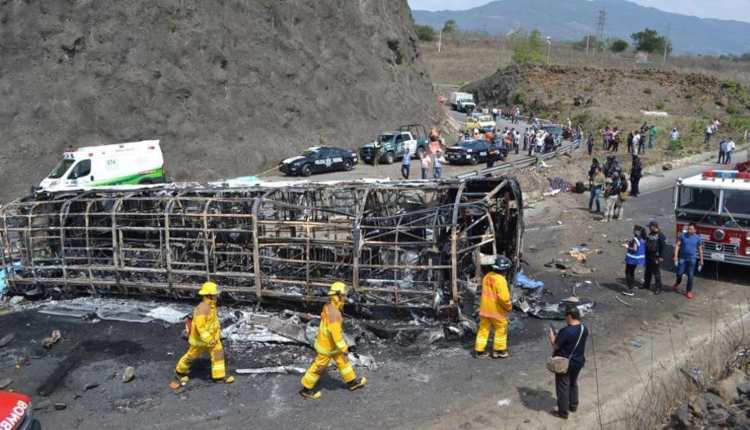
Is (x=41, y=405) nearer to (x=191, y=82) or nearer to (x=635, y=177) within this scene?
(x=635, y=177)

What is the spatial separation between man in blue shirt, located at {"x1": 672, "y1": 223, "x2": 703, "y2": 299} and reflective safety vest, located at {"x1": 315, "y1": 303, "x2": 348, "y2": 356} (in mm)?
8031

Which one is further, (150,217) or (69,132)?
(69,132)

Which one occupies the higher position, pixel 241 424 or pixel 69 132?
pixel 69 132

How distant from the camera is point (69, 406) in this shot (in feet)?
28.9

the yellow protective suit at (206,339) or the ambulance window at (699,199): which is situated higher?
the ambulance window at (699,199)

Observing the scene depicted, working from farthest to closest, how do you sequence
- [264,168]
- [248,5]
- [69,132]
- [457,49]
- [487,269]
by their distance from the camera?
[457,49], [248,5], [264,168], [69,132], [487,269]

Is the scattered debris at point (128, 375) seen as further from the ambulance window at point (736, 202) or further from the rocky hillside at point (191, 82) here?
the rocky hillside at point (191, 82)

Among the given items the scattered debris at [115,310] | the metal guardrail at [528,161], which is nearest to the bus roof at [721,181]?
the metal guardrail at [528,161]

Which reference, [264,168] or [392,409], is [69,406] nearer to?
[392,409]

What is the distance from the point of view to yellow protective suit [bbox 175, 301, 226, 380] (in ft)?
28.5

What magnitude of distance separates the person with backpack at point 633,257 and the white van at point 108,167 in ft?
59.1

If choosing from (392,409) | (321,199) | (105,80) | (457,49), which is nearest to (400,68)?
(105,80)

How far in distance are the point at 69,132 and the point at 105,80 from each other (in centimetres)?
300

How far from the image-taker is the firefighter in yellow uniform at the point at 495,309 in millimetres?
9172
